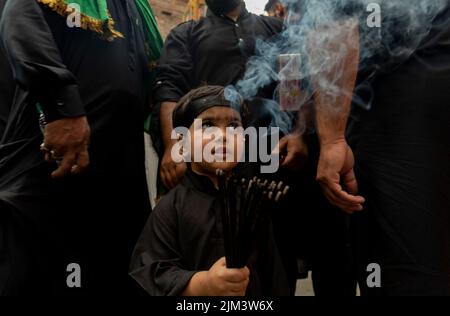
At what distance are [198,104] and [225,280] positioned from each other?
2.63 feet

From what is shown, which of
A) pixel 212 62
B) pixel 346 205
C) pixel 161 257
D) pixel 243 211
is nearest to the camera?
pixel 243 211

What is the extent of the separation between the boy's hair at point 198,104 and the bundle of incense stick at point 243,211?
56 cm

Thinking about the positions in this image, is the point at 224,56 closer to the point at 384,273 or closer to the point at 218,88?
the point at 218,88

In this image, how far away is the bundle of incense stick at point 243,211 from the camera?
1405 millimetres

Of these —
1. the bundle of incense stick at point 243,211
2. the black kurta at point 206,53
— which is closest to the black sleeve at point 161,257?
the bundle of incense stick at point 243,211

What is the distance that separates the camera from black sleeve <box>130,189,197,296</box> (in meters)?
1.57

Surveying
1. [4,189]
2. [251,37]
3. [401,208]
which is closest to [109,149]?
[4,189]

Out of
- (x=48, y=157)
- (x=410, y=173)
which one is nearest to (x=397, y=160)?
(x=410, y=173)

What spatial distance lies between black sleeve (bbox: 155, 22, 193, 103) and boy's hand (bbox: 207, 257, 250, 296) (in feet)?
3.51

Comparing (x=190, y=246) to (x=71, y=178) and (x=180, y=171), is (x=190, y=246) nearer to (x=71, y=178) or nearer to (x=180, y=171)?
(x=180, y=171)

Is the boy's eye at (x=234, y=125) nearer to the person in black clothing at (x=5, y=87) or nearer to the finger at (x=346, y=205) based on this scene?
the finger at (x=346, y=205)

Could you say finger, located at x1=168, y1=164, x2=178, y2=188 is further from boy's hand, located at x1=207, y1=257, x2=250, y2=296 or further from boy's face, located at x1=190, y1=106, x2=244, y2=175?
boy's hand, located at x1=207, y1=257, x2=250, y2=296

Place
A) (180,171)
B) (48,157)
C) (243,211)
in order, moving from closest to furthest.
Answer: (243,211), (48,157), (180,171)

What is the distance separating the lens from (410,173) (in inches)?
72.2
